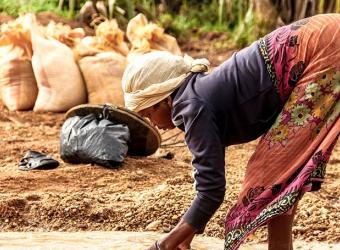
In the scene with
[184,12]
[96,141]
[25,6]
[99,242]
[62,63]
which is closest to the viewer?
[99,242]

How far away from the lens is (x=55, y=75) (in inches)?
314

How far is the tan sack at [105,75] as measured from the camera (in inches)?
316

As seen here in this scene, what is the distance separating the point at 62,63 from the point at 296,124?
16.6ft

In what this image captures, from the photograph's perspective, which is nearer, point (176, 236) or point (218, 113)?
point (218, 113)

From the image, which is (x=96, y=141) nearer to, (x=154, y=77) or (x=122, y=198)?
(x=122, y=198)

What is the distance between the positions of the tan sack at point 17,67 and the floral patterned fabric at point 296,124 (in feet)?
16.7

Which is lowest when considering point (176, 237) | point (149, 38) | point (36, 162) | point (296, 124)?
point (36, 162)

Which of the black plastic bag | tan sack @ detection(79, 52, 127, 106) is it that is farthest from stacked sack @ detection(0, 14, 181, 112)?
the black plastic bag

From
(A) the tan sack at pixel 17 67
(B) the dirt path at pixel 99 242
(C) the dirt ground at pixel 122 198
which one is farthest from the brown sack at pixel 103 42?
(B) the dirt path at pixel 99 242

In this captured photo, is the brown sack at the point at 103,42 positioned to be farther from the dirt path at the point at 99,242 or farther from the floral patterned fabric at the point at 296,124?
the floral patterned fabric at the point at 296,124

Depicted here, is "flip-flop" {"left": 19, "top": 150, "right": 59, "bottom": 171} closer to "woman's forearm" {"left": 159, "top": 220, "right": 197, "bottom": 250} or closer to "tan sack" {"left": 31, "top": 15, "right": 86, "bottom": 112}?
"tan sack" {"left": 31, "top": 15, "right": 86, "bottom": 112}

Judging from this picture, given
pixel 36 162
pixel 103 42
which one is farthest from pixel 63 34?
pixel 36 162

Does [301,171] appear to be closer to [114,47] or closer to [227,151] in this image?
[227,151]

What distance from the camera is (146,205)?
459 centimetres
